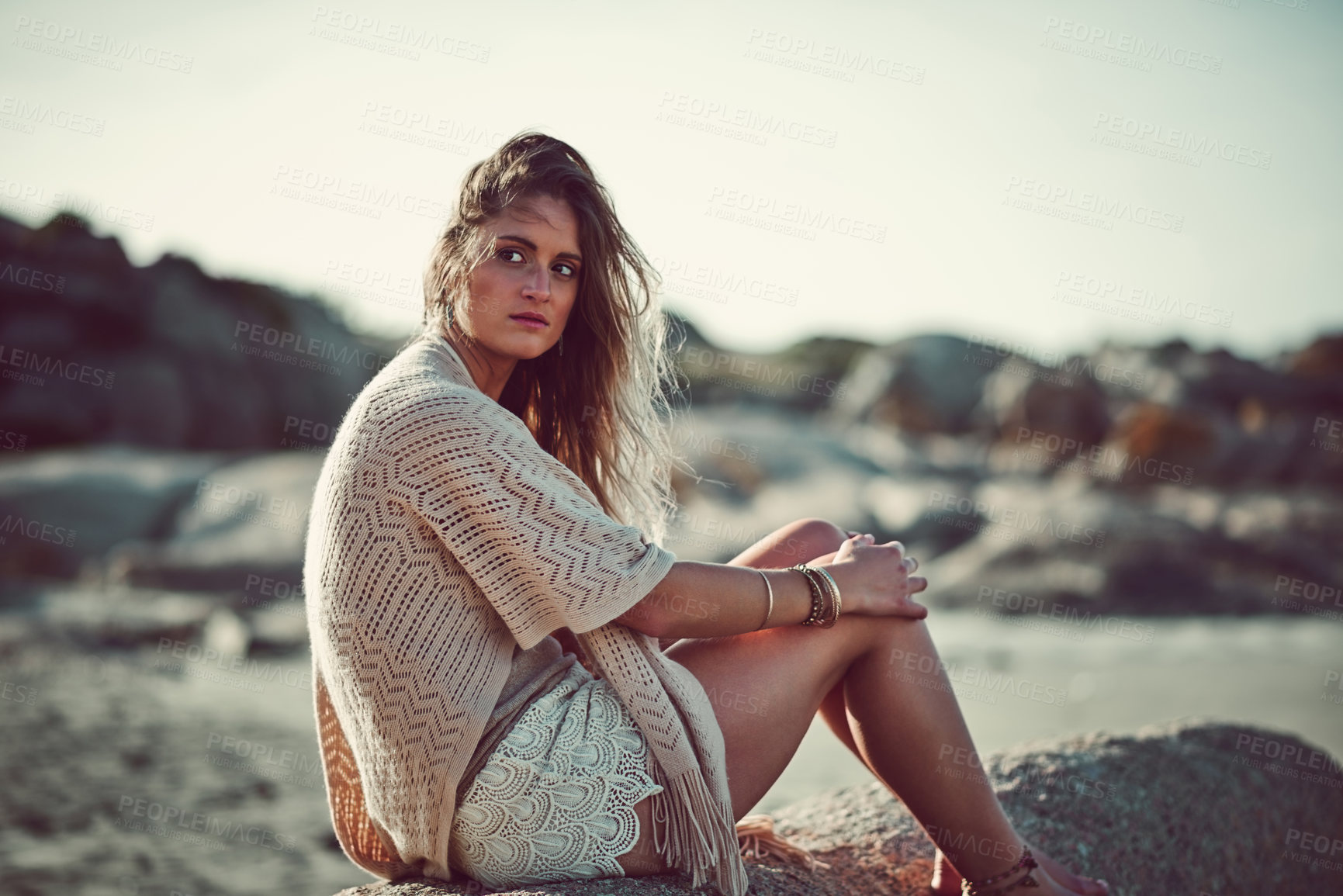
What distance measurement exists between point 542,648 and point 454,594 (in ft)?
0.93

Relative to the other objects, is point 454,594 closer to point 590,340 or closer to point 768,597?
point 768,597

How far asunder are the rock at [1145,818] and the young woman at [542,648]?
0.52 m

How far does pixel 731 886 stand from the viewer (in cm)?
221

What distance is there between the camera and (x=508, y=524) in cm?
203

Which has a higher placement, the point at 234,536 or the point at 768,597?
the point at 234,536

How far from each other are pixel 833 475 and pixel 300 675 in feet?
27.8

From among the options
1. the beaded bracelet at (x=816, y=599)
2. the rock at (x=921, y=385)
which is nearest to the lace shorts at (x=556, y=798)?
the beaded bracelet at (x=816, y=599)

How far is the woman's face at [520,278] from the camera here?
248 centimetres

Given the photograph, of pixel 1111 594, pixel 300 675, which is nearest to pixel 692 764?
pixel 300 675

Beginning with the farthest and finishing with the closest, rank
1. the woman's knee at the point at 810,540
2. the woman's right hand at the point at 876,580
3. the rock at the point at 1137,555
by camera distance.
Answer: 1. the rock at the point at 1137,555
2. the woman's knee at the point at 810,540
3. the woman's right hand at the point at 876,580

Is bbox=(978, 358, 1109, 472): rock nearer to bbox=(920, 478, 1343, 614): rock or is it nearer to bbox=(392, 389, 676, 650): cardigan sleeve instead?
bbox=(920, 478, 1343, 614): rock

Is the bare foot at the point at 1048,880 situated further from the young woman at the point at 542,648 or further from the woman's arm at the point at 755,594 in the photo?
the woman's arm at the point at 755,594

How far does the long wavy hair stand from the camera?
253 cm

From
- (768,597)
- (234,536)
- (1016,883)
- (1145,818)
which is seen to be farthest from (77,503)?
(1016,883)
